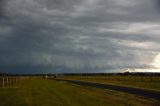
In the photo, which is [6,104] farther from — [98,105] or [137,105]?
[137,105]

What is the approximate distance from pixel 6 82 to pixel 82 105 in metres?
33.2

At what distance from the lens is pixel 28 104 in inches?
840

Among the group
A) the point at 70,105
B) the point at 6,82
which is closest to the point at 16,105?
the point at 70,105

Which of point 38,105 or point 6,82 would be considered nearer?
point 38,105

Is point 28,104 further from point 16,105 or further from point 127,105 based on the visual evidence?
Answer: point 127,105

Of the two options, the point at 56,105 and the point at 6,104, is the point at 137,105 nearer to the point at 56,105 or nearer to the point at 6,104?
the point at 56,105

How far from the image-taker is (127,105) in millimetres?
21469

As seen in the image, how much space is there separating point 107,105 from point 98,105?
655mm

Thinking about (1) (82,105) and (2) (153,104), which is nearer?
(1) (82,105)

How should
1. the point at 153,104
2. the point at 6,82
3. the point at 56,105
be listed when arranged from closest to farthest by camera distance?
the point at 56,105 < the point at 153,104 < the point at 6,82

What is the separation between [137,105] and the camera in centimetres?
2177

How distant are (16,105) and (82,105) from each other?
15.0 ft

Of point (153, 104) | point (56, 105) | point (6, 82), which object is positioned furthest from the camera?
point (6, 82)

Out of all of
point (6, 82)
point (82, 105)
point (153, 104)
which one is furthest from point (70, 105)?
→ point (6, 82)
